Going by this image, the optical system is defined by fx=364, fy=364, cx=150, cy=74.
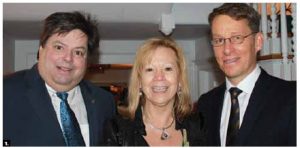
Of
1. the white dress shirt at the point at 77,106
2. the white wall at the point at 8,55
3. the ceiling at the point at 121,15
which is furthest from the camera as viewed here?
the white wall at the point at 8,55

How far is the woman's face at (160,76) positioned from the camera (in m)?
1.64

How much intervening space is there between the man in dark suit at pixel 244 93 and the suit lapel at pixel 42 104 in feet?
2.38

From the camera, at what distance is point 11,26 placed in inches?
114

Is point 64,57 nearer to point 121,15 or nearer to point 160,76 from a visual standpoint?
point 160,76

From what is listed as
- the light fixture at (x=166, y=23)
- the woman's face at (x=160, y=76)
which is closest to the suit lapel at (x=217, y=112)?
the woman's face at (x=160, y=76)

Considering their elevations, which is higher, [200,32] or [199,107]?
[200,32]

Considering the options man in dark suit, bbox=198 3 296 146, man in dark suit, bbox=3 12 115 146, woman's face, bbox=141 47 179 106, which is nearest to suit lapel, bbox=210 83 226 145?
man in dark suit, bbox=198 3 296 146

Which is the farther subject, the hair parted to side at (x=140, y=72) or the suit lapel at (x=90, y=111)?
the suit lapel at (x=90, y=111)

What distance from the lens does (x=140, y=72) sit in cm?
170

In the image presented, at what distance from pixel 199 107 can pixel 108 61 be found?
2.05 meters

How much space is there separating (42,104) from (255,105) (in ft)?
3.25

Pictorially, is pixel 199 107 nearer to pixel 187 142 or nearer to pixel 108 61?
pixel 187 142

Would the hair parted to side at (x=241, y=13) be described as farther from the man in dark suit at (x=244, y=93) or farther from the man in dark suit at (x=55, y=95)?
the man in dark suit at (x=55, y=95)

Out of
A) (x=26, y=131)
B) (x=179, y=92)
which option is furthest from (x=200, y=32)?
(x=26, y=131)
